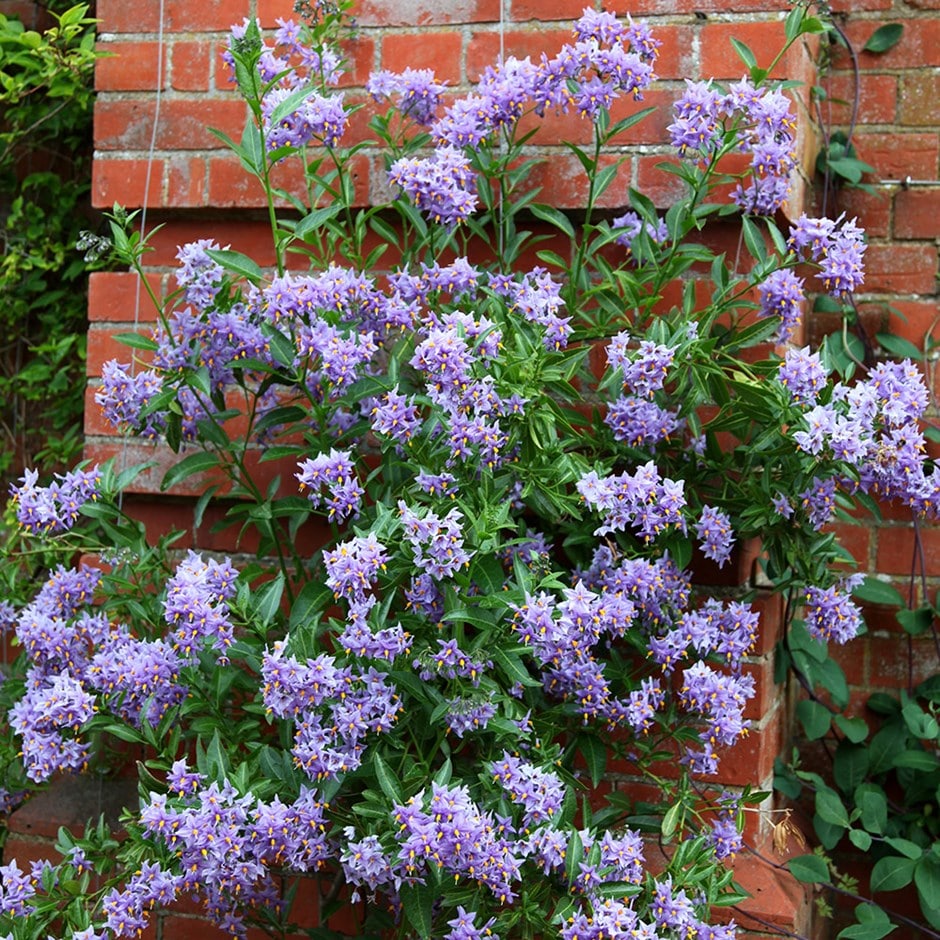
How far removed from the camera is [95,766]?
2314 mm

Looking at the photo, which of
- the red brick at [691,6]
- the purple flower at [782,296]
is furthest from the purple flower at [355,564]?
the red brick at [691,6]

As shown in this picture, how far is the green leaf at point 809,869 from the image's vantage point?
214 centimetres

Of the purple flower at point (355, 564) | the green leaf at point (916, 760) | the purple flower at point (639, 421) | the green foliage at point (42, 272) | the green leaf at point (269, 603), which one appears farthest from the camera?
the green foliage at point (42, 272)

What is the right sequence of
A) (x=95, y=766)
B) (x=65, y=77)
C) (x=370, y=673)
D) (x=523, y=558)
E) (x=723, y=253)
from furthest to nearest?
(x=65, y=77), (x=95, y=766), (x=723, y=253), (x=523, y=558), (x=370, y=673)

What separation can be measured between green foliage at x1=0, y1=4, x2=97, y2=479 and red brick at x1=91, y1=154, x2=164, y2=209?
0.42 m

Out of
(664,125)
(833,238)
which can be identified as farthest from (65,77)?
(833,238)

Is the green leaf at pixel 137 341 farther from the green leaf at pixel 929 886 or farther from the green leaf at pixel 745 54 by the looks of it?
the green leaf at pixel 929 886

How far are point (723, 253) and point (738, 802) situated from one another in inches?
36.9

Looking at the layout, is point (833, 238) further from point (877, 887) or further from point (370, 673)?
point (877, 887)

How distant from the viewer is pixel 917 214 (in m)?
2.47

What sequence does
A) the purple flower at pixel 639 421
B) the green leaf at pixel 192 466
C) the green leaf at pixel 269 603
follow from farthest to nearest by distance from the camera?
the green leaf at pixel 192 466, the purple flower at pixel 639 421, the green leaf at pixel 269 603

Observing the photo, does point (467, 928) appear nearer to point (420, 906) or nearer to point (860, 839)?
point (420, 906)

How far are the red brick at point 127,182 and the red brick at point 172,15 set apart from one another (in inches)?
10.5

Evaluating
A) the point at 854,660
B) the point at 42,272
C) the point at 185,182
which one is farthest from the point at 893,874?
the point at 42,272
